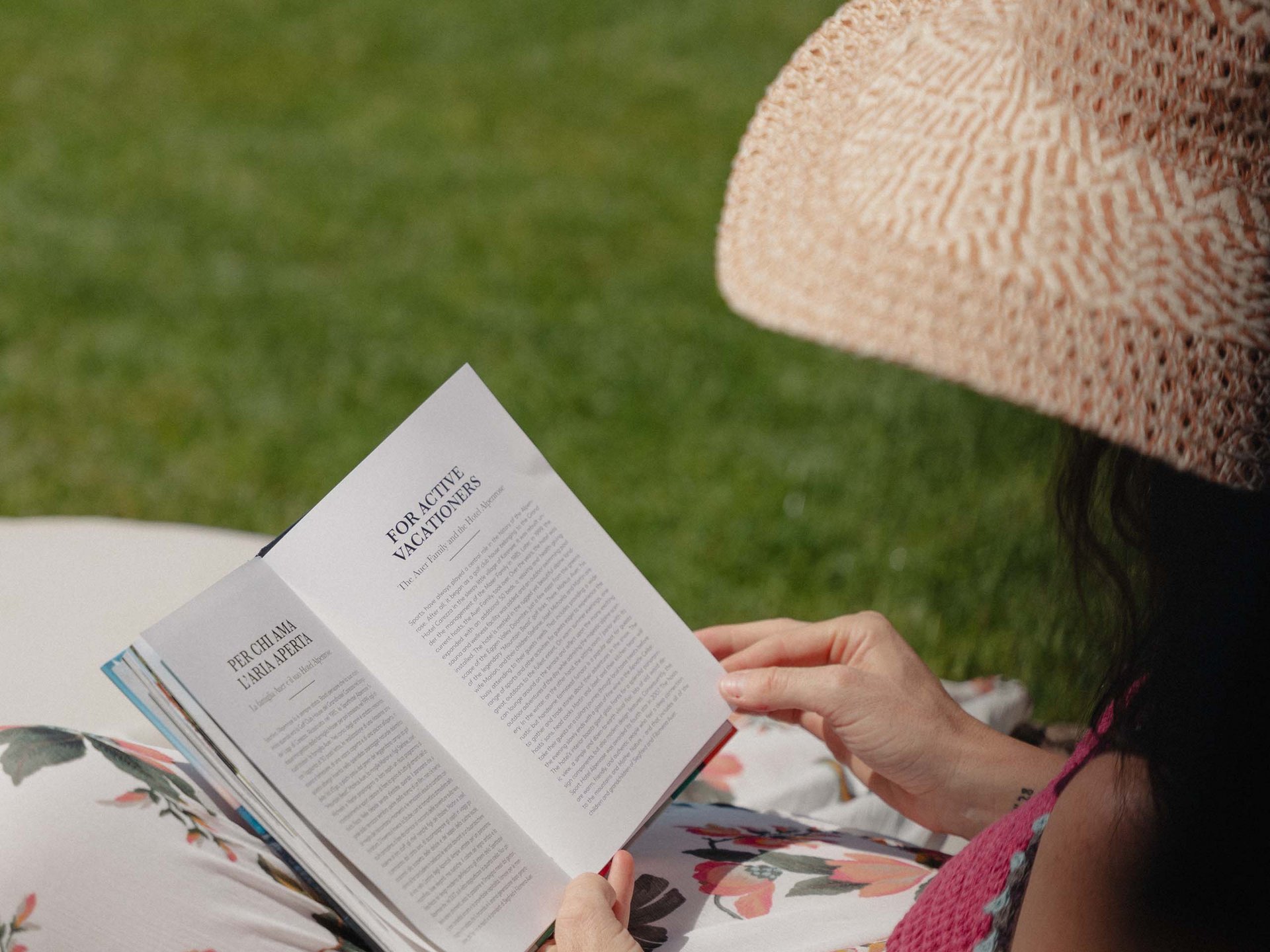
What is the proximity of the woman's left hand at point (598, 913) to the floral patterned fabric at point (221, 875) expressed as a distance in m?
0.06

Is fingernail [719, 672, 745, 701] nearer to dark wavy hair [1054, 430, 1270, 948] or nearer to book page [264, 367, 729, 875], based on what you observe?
book page [264, 367, 729, 875]

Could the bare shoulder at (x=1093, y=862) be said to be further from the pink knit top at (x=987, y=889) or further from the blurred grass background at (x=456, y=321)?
the blurred grass background at (x=456, y=321)

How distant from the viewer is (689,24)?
201 inches

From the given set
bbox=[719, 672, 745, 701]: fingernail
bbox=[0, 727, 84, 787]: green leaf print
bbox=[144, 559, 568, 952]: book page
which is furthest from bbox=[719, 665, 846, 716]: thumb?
bbox=[0, 727, 84, 787]: green leaf print

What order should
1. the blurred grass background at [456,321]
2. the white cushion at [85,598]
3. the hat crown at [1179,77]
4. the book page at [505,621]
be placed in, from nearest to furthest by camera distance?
the hat crown at [1179,77], the book page at [505,621], the white cushion at [85,598], the blurred grass background at [456,321]

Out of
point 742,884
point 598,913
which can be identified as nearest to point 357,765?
point 598,913

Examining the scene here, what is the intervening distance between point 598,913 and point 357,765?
22 cm

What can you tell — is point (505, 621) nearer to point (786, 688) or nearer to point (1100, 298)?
point (786, 688)

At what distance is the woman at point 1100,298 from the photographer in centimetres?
50

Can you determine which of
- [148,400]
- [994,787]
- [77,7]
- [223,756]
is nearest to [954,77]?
[223,756]

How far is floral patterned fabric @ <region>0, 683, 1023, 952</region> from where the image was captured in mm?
876

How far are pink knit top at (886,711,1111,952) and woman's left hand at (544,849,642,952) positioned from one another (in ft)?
0.70

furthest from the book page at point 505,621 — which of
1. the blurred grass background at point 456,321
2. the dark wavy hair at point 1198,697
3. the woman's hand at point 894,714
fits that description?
the blurred grass background at point 456,321

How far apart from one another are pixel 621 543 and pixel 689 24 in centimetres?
326
